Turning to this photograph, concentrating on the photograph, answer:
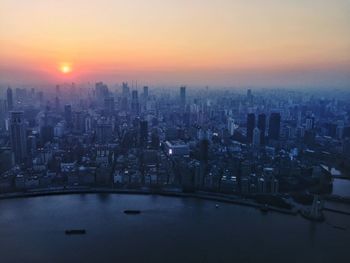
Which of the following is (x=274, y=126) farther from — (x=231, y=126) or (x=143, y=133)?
(x=143, y=133)

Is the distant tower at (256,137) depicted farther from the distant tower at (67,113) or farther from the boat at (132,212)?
the distant tower at (67,113)

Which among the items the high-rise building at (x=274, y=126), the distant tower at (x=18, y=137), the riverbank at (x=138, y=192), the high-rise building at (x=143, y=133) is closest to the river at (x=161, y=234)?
the riverbank at (x=138, y=192)

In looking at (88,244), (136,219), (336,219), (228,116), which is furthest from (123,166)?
(228,116)

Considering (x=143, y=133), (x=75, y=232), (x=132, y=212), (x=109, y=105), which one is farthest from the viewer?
(x=109, y=105)

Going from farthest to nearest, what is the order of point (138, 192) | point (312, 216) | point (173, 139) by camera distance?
1. point (173, 139)
2. point (138, 192)
3. point (312, 216)

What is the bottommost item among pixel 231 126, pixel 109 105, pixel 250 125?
pixel 231 126

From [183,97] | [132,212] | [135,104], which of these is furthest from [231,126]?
[132,212]
